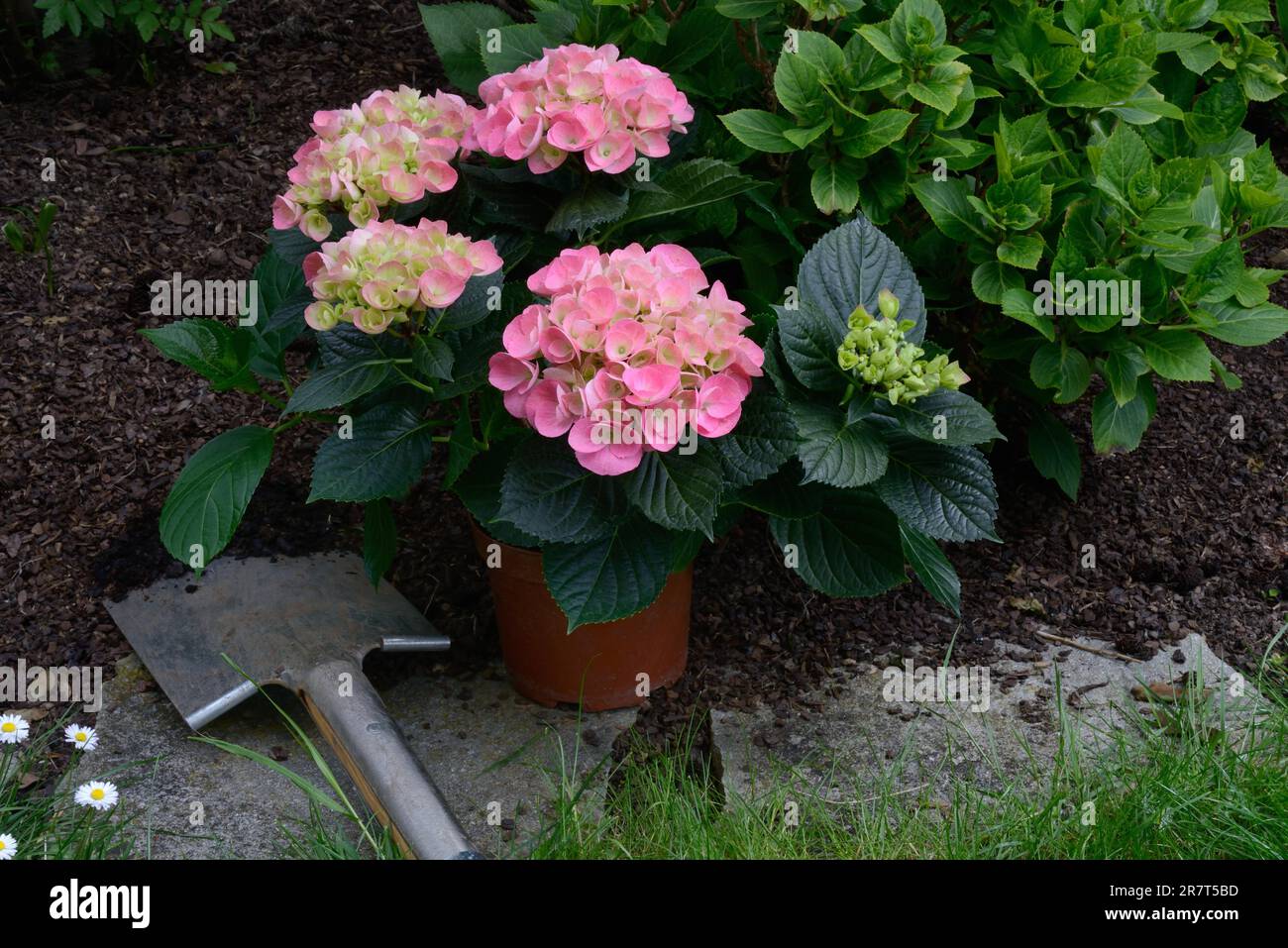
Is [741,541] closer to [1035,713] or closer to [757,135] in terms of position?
[1035,713]

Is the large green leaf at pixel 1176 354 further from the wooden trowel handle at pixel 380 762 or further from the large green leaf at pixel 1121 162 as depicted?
the wooden trowel handle at pixel 380 762

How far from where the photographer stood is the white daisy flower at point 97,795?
224 centimetres

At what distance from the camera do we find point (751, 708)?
267 centimetres

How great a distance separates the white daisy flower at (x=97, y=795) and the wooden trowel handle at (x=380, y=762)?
1.26 feet

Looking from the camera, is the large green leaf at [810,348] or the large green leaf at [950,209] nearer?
the large green leaf at [810,348]

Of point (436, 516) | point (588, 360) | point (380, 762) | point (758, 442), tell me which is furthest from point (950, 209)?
point (380, 762)

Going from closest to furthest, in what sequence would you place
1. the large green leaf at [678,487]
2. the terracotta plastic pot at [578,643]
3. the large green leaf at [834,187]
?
the large green leaf at [678,487], the large green leaf at [834,187], the terracotta plastic pot at [578,643]

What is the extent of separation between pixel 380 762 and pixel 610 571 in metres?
0.58

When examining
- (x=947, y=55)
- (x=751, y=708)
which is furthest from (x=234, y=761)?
(x=947, y=55)

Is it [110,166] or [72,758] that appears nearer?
[72,758]

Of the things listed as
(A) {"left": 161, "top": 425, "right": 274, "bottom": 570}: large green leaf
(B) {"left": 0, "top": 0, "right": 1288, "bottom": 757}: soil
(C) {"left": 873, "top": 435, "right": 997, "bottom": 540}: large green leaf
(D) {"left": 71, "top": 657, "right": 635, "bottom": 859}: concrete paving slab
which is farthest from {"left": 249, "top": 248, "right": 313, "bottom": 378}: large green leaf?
(C) {"left": 873, "top": 435, "right": 997, "bottom": 540}: large green leaf

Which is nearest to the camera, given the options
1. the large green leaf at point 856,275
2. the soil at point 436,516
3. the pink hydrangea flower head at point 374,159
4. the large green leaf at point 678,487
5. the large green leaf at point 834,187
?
the large green leaf at point 678,487

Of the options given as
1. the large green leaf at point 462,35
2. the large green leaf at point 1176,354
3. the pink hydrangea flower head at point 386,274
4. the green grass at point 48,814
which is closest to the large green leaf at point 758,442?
the pink hydrangea flower head at point 386,274

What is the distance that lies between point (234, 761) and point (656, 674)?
0.86 m
